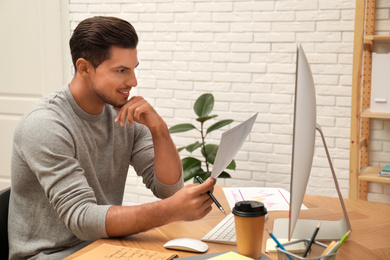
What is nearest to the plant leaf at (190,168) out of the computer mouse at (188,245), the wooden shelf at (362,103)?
the wooden shelf at (362,103)

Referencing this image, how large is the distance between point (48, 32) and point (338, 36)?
2.08 metres

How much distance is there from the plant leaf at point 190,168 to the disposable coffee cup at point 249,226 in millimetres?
1734

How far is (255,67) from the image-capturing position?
3.18m

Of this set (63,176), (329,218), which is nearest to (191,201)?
(63,176)

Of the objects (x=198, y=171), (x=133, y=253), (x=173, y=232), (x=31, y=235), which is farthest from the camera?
(x=198, y=171)

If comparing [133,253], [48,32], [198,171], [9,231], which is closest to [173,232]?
[133,253]

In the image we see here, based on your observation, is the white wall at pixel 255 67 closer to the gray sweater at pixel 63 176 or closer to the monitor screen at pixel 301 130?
the gray sweater at pixel 63 176

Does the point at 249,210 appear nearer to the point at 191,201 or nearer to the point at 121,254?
the point at 191,201

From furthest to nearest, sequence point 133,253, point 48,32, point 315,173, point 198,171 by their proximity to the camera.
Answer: point 48,32 < point 315,173 < point 198,171 < point 133,253

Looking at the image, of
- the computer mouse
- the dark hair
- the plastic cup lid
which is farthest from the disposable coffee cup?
the dark hair

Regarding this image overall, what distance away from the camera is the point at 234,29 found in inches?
126

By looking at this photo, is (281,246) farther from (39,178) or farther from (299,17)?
(299,17)

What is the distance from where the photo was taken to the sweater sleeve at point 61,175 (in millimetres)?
1319

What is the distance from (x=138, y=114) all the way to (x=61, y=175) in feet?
1.25
